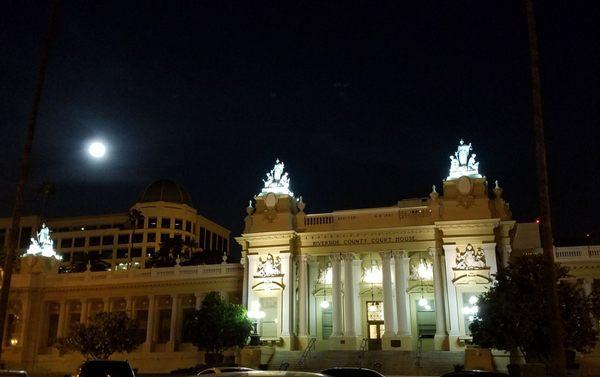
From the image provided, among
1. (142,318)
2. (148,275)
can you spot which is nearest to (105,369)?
(148,275)

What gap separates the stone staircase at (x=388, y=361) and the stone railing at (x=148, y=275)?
10375mm

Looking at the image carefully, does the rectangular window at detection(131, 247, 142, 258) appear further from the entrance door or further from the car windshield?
the car windshield

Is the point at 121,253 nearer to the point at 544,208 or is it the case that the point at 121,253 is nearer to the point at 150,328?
the point at 150,328

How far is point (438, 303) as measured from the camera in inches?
1508

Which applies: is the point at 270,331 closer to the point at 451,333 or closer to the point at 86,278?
the point at 451,333

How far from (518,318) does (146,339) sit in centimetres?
3106

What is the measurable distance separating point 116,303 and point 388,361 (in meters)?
26.3

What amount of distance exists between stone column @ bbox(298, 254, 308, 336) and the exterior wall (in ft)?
19.6

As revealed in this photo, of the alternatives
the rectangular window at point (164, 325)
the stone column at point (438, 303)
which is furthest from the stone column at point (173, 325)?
the stone column at point (438, 303)

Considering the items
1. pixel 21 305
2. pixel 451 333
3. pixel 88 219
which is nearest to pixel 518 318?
pixel 451 333

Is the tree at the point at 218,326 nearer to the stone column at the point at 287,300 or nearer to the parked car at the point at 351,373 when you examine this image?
the stone column at the point at 287,300

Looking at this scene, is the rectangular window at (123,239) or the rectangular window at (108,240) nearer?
the rectangular window at (123,239)

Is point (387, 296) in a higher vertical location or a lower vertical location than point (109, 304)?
lower

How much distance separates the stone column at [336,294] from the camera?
40.5m
